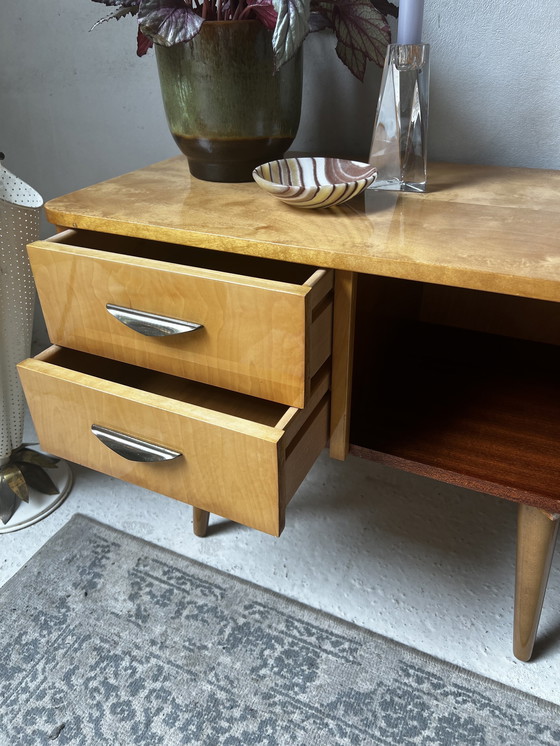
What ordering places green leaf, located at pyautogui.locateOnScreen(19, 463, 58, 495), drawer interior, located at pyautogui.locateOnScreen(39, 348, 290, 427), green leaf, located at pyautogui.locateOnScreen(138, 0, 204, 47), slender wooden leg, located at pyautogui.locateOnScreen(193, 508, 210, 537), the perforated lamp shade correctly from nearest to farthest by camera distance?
green leaf, located at pyautogui.locateOnScreen(138, 0, 204, 47)
drawer interior, located at pyautogui.locateOnScreen(39, 348, 290, 427)
the perforated lamp shade
slender wooden leg, located at pyautogui.locateOnScreen(193, 508, 210, 537)
green leaf, located at pyautogui.locateOnScreen(19, 463, 58, 495)

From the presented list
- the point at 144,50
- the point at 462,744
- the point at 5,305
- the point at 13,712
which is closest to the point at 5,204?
the point at 5,305

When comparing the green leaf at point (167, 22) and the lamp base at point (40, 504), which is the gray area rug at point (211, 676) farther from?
the green leaf at point (167, 22)

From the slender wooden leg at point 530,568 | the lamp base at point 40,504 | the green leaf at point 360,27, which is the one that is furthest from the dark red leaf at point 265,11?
the lamp base at point 40,504

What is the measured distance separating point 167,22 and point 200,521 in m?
0.76

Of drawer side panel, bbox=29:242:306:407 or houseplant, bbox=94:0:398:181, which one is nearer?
drawer side panel, bbox=29:242:306:407

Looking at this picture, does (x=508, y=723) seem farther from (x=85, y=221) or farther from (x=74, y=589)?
(x=85, y=221)

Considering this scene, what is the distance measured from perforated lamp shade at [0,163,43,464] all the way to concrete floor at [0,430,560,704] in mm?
222

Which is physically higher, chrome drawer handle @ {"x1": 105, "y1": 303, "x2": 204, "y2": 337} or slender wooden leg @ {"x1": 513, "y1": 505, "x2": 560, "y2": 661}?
chrome drawer handle @ {"x1": 105, "y1": 303, "x2": 204, "y2": 337}

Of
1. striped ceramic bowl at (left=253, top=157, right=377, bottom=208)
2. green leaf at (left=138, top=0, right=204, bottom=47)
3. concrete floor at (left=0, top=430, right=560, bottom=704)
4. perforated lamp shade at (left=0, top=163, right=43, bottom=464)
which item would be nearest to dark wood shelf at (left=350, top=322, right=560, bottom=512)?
striped ceramic bowl at (left=253, top=157, right=377, bottom=208)

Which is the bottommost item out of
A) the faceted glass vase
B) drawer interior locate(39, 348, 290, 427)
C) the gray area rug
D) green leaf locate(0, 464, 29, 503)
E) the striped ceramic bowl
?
the gray area rug

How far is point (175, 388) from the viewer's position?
0.87 m

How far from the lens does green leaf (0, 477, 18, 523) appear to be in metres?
1.09

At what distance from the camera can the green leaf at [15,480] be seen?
109 cm

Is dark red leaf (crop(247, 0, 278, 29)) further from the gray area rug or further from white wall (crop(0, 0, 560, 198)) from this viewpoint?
the gray area rug
